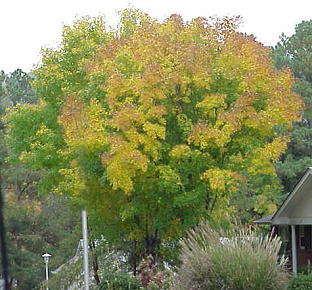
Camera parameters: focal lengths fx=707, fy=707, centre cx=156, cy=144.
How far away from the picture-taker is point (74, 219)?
1046 inches

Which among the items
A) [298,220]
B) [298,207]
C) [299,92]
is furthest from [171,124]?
[299,92]

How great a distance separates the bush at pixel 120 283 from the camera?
18.2 metres

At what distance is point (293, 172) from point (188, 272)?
21235 mm

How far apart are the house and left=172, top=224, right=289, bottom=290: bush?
4863 millimetres

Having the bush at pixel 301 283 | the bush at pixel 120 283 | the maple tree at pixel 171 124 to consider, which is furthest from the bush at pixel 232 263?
the maple tree at pixel 171 124

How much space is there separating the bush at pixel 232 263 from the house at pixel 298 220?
4.86 meters

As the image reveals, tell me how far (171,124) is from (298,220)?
579 centimetres

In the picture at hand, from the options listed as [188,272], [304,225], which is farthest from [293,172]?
[188,272]

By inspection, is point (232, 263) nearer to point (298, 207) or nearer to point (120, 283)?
point (120, 283)

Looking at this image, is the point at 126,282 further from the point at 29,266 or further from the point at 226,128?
the point at 29,266

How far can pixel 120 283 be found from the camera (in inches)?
720

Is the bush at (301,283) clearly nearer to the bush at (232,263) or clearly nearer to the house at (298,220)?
the bush at (232,263)

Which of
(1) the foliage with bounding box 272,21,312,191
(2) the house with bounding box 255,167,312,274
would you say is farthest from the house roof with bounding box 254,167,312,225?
(1) the foliage with bounding box 272,21,312,191

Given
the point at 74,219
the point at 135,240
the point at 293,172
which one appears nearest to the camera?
the point at 135,240
